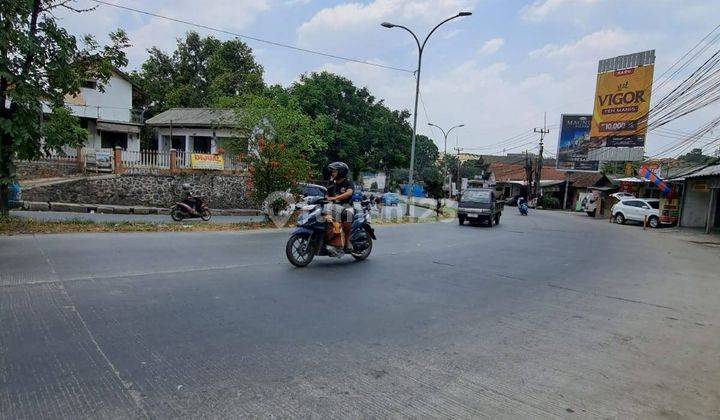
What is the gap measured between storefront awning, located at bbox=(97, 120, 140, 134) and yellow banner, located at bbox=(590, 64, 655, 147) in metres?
37.5

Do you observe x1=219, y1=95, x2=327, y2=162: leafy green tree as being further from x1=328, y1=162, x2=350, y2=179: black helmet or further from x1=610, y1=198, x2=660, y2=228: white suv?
x1=610, y1=198, x2=660, y2=228: white suv

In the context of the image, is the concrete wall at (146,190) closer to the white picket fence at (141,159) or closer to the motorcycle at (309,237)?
the white picket fence at (141,159)

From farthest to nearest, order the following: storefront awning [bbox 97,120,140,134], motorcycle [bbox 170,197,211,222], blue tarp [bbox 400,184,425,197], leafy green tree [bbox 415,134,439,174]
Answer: leafy green tree [bbox 415,134,439,174]
blue tarp [bbox 400,184,425,197]
storefront awning [bbox 97,120,140,134]
motorcycle [bbox 170,197,211,222]

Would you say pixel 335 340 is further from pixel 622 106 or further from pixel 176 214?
pixel 622 106

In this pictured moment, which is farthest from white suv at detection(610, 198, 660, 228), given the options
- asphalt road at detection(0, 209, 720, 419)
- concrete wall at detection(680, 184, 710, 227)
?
asphalt road at detection(0, 209, 720, 419)

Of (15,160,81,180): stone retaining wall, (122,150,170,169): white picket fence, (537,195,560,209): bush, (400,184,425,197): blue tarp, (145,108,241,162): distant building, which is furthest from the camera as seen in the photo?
(400,184,425,197): blue tarp

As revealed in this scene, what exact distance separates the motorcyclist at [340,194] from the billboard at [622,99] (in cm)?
3650

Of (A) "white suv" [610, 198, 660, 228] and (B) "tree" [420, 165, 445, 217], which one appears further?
(B) "tree" [420, 165, 445, 217]

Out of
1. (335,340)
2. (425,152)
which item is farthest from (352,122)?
(425,152)

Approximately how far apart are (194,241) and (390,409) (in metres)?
8.37

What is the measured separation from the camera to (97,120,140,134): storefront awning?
1095 inches

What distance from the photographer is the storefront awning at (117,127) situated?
27.8 m

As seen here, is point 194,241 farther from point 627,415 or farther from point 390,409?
point 627,415

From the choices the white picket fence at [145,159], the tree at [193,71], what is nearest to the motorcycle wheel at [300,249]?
the white picket fence at [145,159]
